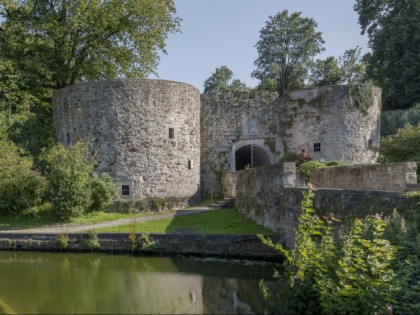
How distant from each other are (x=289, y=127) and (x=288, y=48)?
57.1 ft

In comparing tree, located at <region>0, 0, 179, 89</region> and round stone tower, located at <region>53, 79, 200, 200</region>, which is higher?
tree, located at <region>0, 0, 179, 89</region>

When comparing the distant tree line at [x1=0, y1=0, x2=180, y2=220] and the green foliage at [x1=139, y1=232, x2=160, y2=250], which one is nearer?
the green foliage at [x1=139, y1=232, x2=160, y2=250]

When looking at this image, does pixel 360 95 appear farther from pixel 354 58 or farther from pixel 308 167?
pixel 354 58

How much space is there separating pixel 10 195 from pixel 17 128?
4454 millimetres

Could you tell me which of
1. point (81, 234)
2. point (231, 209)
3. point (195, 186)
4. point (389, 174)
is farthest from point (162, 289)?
point (195, 186)

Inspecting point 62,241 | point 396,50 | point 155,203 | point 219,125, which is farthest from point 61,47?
point 396,50

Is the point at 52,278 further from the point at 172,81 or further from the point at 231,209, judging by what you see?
the point at 172,81

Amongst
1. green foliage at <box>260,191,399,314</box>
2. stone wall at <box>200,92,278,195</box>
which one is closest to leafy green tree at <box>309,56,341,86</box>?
stone wall at <box>200,92,278,195</box>

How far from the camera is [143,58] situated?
2623 centimetres

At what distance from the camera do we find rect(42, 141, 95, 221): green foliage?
16172 mm

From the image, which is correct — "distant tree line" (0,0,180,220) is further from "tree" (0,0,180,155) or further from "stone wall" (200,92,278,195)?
"stone wall" (200,92,278,195)

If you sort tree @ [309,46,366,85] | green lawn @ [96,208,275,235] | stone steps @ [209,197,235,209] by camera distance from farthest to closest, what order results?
tree @ [309,46,366,85] < stone steps @ [209,197,235,209] < green lawn @ [96,208,275,235]

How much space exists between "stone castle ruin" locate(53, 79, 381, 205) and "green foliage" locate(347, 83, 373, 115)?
106 millimetres

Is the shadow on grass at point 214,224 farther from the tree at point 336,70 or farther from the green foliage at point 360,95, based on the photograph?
the tree at point 336,70
